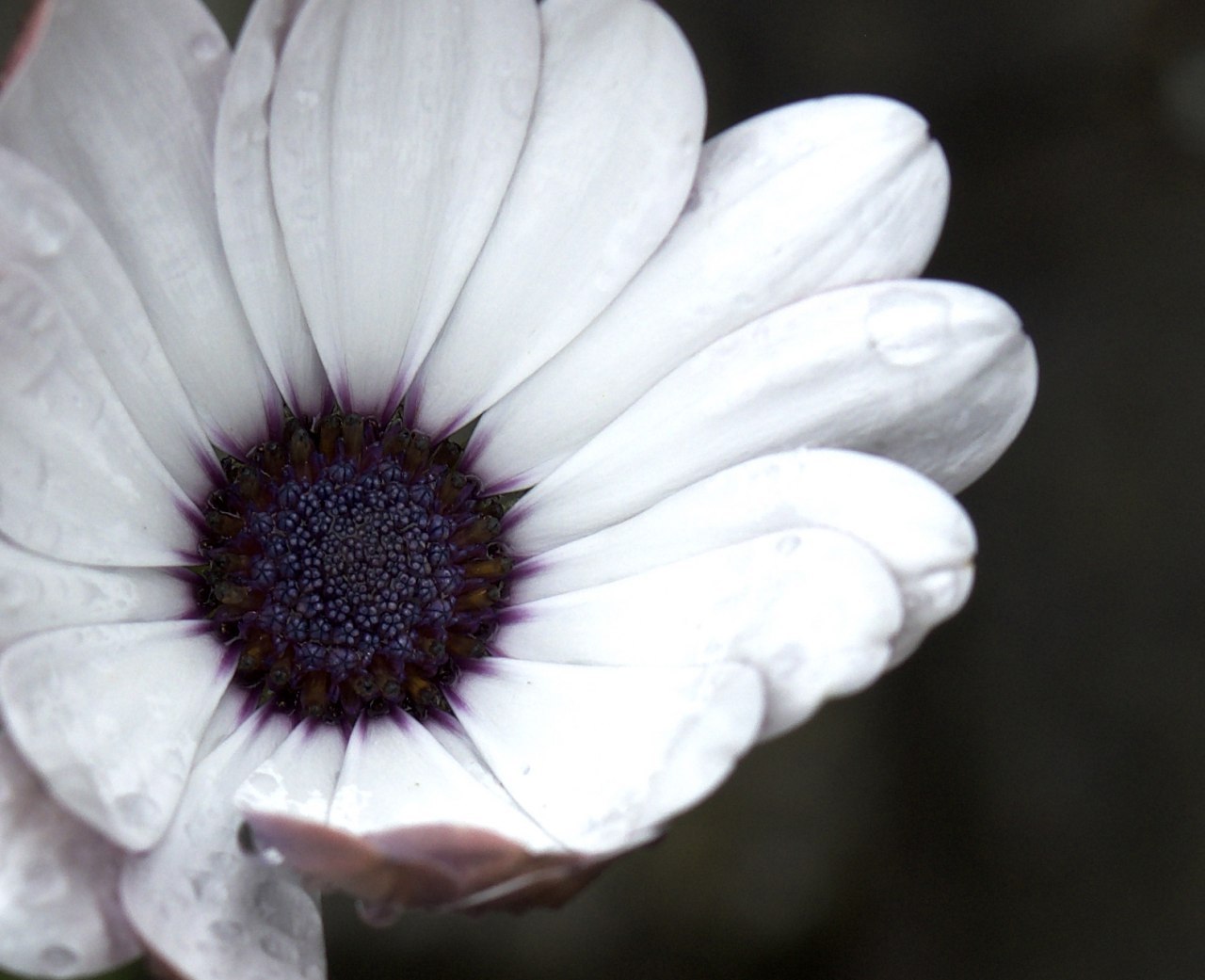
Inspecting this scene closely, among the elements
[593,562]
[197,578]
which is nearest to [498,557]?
[593,562]

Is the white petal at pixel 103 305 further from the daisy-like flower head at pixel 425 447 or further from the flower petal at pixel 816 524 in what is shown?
the flower petal at pixel 816 524

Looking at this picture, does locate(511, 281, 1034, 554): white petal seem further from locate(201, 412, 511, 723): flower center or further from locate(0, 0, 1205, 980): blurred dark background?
locate(0, 0, 1205, 980): blurred dark background

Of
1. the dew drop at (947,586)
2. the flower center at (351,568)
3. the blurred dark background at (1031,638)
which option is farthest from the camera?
the blurred dark background at (1031,638)

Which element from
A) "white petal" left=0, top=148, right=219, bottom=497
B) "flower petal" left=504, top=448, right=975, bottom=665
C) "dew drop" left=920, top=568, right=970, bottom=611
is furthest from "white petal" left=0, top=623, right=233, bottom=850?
"dew drop" left=920, top=568, right=970, bottom=611

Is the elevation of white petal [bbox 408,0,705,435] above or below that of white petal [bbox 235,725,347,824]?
above

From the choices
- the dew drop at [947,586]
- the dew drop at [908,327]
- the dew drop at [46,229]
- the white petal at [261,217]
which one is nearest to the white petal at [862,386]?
the dew drop at [908,327]

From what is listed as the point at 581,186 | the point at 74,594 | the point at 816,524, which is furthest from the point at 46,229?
the point at 816,524
